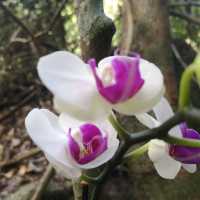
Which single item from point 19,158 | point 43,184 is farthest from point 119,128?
point 19,158

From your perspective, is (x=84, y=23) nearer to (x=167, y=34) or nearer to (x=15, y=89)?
(x=167, y=34)

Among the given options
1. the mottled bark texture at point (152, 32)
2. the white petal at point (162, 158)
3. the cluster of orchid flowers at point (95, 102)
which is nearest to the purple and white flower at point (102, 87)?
the cluster of orchid flowers at point (95, 102)

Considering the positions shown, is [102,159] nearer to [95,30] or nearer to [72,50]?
[95,30]

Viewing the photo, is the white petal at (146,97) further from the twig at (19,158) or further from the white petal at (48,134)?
the twig at (19,158)

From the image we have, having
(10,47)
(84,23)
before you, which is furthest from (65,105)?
(10,47)

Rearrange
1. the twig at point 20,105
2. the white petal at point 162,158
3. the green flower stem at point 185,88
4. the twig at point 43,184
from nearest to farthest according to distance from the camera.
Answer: the green flower stem at point 185,88 < the white petal at point 162,158 < the twig at point 43,184 < the twig at point 20,105

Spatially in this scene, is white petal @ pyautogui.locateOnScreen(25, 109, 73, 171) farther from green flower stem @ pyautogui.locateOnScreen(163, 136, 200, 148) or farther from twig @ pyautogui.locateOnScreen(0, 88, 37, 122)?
twig @ pyautogui.locateOnScreen(0, 88, 37, 122)
